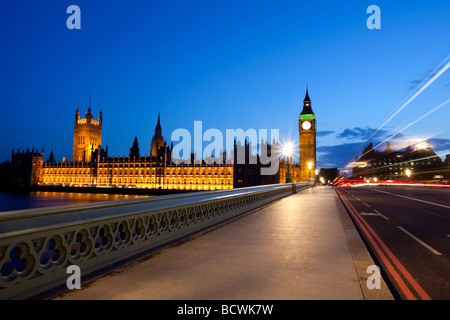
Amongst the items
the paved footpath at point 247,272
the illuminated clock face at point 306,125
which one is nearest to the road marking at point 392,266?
the paved footpath at point 247,272

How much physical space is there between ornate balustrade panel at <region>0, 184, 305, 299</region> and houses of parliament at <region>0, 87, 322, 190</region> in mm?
118991

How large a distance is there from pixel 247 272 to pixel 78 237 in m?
3.09

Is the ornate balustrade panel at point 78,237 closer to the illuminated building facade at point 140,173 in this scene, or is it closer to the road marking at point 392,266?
the road marking at point 392,266

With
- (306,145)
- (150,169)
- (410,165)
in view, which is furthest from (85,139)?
(410,165)

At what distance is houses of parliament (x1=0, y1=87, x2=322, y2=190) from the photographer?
132m

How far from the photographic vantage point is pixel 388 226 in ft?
35.9

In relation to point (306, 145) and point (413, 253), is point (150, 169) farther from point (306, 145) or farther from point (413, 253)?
point (413, 253)

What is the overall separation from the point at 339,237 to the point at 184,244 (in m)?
4.47

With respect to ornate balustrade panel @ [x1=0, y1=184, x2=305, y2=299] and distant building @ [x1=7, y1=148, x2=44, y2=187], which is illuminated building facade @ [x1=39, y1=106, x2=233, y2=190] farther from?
ornate balustrade panel @ [x1=0, y1=184, x2=305, y2=299]

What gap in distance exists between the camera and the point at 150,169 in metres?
146

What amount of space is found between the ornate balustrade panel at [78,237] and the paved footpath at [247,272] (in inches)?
18.0
